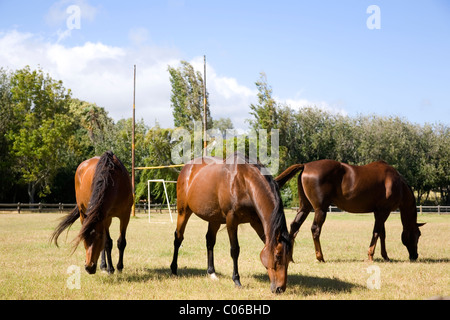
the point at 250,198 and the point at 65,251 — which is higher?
the point at 250,198

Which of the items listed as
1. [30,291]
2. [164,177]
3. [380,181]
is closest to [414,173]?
[164,177]

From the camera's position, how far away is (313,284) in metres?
6.32

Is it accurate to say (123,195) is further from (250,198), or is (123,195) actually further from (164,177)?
(164,177)

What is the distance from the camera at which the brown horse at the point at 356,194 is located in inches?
358

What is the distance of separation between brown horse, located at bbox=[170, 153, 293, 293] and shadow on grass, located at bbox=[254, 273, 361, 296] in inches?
27.3

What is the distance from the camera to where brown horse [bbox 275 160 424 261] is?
9.10 m

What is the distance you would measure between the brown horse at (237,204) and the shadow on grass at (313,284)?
2.27 ft

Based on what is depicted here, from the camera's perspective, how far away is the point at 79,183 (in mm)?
8062

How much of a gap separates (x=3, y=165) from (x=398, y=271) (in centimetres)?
3569

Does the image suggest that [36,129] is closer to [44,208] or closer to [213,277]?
[44,208]

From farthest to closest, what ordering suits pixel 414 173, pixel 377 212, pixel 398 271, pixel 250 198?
1. pixel 414 173
2. pixel 377 212
3. pixel 398 271
4. pixel 250 198

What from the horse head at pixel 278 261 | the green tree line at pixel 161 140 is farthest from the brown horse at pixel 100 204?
the green tree line at pixel 161 140
